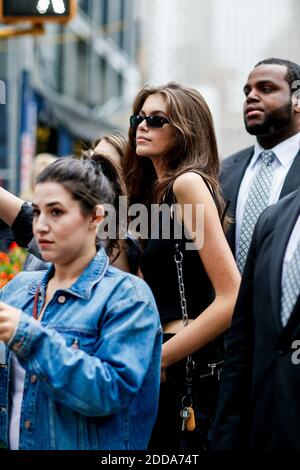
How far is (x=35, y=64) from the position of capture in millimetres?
24109

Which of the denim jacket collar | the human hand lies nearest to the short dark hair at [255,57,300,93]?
the denim jacket collar

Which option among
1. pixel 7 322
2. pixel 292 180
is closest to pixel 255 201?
pixel 292 180

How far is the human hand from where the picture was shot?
2787 mm

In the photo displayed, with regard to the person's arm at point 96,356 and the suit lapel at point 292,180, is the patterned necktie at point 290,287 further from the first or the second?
the suit lapel at point 292,180

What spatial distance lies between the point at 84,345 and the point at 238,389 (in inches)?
23.8

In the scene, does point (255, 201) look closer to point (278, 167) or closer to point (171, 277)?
point (278, 167)

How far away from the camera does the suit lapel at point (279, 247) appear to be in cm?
304

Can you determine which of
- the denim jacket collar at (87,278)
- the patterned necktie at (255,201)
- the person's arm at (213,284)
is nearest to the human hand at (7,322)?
the denim jacket collar at (87,278)

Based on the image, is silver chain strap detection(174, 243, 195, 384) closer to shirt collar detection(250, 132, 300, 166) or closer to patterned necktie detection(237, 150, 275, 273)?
patterned necktie detection(237, 150, 275, 273)

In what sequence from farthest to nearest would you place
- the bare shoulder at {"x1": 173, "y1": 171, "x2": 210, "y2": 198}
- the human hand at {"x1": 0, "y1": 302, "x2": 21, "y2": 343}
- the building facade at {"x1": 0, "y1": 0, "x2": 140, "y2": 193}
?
the building facade at {"x1": 0, "y1": 0, "x2": 140, "y2": 193} → the bare shoulder at {"x1": 173, "y1": 171, "x2": 210, "y2": 198} → the human hand at {"x1": 0, "y1": 302, "x2": 21, "y2": 343}

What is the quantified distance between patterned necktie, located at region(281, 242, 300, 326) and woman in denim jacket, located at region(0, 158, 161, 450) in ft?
1.38

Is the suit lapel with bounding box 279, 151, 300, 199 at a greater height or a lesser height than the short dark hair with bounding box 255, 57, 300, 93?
lesser

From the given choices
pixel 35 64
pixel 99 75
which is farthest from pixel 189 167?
pixel 99 75
